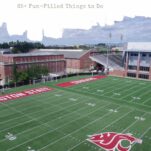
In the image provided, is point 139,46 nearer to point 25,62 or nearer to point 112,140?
point 25,62

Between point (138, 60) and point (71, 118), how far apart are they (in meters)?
32.4

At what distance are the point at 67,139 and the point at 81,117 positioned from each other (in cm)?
497

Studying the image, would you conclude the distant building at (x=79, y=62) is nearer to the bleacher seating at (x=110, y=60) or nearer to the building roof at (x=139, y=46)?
the bleacher seating at (x=110, y=60)

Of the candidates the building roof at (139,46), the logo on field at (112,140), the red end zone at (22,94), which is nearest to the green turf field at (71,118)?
the logo on field at (112,140)

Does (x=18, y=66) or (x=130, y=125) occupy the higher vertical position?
(x=18, y=66)

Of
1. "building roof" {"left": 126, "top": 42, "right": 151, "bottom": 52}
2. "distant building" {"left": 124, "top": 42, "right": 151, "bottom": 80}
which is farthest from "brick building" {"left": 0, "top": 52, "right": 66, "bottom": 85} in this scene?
"building roof" {"left": 126, "top": 42, "right": 151, "bottom": 52}

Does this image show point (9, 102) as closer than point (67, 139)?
No

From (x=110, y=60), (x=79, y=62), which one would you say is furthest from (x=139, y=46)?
(x=79, y=62)

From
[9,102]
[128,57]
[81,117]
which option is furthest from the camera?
[128,57]

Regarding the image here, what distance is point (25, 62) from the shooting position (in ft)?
149

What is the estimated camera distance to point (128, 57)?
49656 millimetres

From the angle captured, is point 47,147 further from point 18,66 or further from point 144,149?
point 18,66

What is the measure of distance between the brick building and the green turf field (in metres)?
15.9

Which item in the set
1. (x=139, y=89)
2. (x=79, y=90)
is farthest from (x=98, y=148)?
(x=139, y=89)
